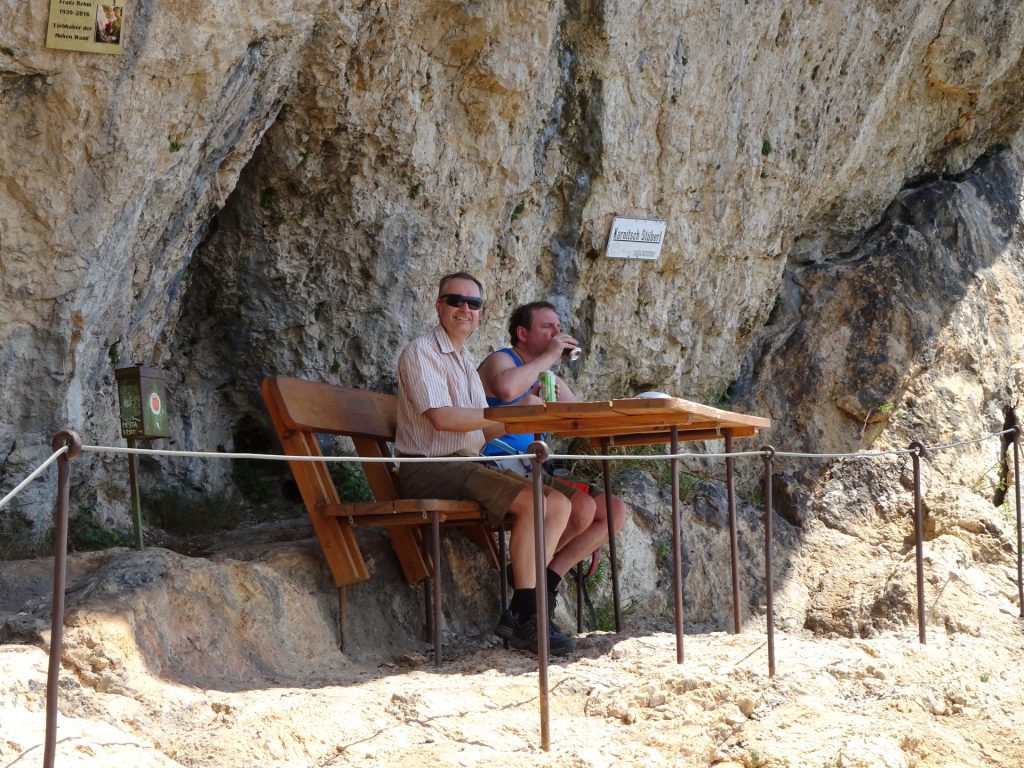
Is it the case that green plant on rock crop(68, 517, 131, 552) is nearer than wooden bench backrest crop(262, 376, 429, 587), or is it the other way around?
wooden bench backrest crop(262, 376, 429, 587)

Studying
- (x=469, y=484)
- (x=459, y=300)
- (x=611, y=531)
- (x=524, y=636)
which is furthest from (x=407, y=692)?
(x=459, y=300)

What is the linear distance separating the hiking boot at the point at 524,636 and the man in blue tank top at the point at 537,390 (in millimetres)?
266

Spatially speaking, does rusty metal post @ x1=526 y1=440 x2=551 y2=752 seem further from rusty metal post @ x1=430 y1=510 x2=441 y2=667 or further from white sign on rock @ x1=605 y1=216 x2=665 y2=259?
white sign on rock @ x1=605 y1=216 x2=665 y2=259

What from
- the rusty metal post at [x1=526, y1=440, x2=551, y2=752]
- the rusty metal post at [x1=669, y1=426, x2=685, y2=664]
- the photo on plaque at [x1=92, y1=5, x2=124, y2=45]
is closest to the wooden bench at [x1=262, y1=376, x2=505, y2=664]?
the rusty metal post at [x1=669, y1=426, x2=685, y2=664]

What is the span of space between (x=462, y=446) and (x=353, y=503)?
0.64 meters

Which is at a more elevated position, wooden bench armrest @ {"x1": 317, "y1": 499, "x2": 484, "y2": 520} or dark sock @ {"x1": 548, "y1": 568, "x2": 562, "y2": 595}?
wooden bench armrest @ {"x1": 317, "y1": 499, "x2": 484, "y2": 520}

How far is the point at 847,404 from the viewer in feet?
30.8

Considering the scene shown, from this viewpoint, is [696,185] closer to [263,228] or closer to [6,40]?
[263,228]

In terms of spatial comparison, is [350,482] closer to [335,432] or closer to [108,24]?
[335,432]

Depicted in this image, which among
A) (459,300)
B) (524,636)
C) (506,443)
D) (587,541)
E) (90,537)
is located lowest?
(524,636)

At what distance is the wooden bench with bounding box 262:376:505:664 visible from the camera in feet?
15.9

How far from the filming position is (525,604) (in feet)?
16.7

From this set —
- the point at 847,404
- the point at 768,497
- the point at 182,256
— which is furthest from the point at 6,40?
the point at 847,404

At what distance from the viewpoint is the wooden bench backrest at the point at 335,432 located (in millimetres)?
5016
